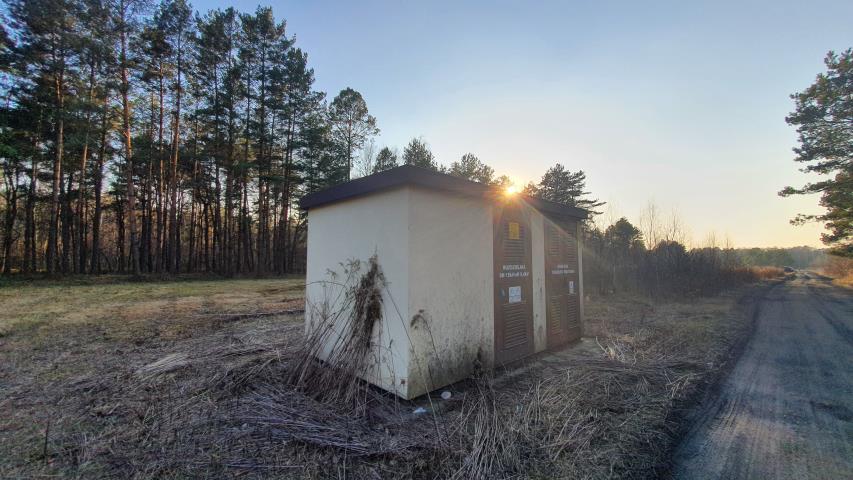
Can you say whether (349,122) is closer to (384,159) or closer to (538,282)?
(384,159)

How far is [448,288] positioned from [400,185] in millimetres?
1226

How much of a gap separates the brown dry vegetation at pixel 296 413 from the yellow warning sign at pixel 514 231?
172 cm

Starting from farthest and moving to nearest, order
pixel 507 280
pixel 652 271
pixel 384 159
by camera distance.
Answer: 1. pixel 384 159
2. pixel 652 271
3. pixel 507 280

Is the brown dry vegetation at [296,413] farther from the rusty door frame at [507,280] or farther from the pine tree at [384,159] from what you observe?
the pine tree at [384,159]

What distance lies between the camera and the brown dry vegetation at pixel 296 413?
90.2 inches

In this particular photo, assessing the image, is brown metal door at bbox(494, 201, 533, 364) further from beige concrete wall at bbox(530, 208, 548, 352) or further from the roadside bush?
the roadside bush

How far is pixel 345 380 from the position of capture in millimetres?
3373

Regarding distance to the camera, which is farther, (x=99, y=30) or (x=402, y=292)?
(x=99, y=30)

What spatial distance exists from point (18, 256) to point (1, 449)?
30305 millimetres

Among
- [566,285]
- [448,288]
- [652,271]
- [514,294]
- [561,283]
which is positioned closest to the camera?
[448,288]

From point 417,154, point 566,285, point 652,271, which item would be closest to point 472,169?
point 417,154

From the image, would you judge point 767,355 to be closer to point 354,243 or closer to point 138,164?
point 354,243

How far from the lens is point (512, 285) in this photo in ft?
14.7

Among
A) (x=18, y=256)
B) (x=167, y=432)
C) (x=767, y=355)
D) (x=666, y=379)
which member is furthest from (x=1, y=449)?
(x=18, y=256)
